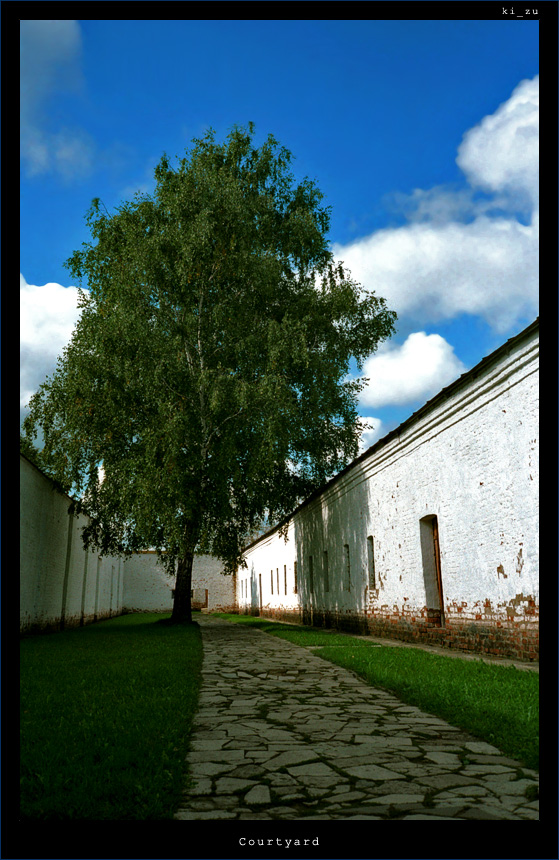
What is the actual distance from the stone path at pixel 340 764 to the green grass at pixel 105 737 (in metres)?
0.17

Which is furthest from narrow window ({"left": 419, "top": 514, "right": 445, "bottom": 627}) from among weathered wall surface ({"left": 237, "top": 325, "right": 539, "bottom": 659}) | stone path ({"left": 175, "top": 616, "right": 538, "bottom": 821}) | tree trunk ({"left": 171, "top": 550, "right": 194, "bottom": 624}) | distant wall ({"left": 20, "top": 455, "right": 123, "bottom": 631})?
tree trunk ({"left": 171, "top": 550, "right": 194, "bottom": 624})

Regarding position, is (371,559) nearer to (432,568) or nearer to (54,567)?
(432,568)

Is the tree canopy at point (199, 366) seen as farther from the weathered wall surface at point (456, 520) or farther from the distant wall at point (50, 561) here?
the weathered wall surface at point (456, 520)

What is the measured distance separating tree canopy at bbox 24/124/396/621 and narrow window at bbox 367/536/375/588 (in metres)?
2.98

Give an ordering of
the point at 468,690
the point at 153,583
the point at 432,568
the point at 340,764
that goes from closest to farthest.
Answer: the point at 340,764 → the point at 468,690 → the point at 432,568 → the point at 153,583

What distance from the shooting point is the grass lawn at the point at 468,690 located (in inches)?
160

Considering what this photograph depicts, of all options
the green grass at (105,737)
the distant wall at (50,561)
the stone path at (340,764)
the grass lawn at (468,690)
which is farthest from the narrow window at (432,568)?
the distant wall at (50,561)

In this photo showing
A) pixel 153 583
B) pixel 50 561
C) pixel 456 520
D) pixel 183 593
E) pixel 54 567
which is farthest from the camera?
pixel 153 583

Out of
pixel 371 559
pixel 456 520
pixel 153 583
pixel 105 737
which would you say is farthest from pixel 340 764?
pixel 153 583

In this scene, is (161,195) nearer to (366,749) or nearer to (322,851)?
(366,749)

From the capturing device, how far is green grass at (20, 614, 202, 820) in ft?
9.22

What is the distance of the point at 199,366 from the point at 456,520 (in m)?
8.79

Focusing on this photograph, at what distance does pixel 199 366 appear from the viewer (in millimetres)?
16469

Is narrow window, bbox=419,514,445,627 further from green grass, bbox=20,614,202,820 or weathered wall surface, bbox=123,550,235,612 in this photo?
weathered wall surface, bbox=123,550,235,612
